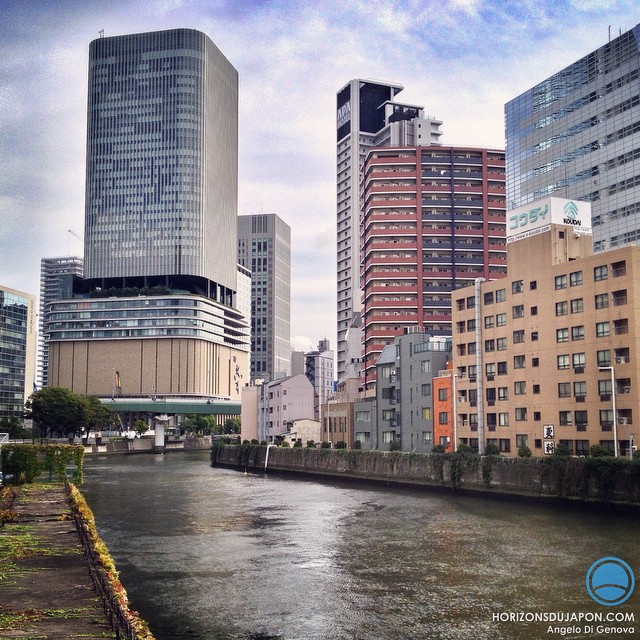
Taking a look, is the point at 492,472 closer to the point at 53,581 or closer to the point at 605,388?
the point at 605,388

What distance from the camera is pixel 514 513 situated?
6800 centimetres

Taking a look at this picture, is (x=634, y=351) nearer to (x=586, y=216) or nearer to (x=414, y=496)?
(x=586, y=216)

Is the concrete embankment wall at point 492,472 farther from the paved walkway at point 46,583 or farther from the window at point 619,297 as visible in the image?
the paved walkway at point 46,583

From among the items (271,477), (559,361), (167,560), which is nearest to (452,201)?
(271,477)

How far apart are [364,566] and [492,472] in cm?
3925

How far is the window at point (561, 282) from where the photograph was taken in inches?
Result: 3330

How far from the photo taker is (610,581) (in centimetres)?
4297

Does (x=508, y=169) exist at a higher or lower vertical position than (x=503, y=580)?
higher

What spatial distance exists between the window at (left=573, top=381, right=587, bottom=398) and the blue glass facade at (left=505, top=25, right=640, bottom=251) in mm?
57263

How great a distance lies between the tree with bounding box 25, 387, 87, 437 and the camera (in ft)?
588

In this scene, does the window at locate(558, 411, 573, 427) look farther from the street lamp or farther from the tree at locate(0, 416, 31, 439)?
the tree at locate(0, 416, 31, 439)

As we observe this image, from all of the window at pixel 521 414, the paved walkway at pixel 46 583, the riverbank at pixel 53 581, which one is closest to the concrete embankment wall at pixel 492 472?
the window at pixel 521 414

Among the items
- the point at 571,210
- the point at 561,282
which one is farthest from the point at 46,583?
the point at 571,210

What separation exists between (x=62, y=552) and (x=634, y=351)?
5955 centimetres
